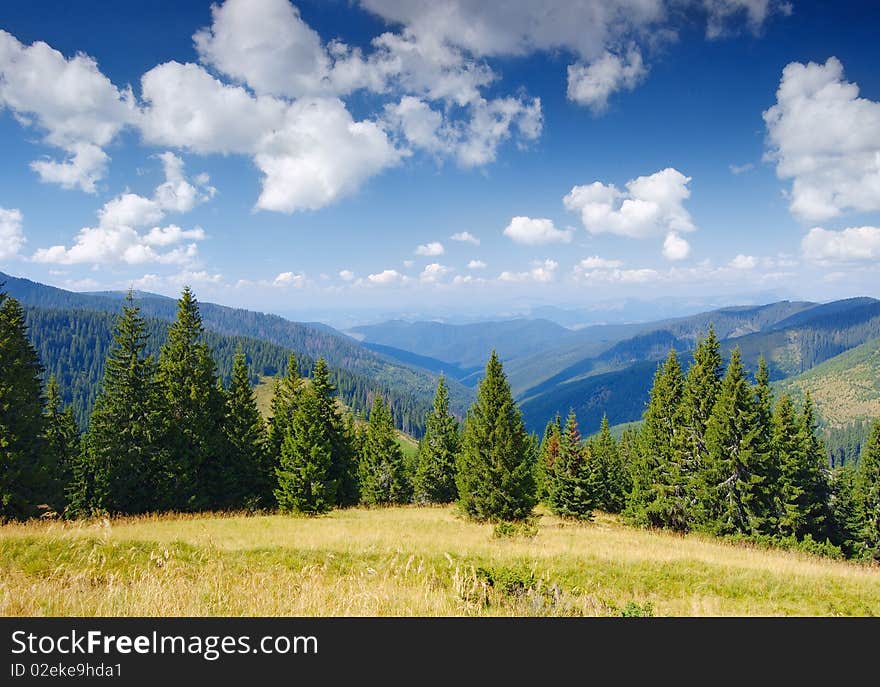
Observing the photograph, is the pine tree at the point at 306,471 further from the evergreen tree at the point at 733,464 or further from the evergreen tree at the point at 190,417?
the evergreen tree at the point at 733,464

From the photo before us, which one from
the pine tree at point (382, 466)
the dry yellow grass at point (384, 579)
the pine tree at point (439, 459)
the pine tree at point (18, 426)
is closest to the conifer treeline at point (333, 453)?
the pine tree at point (18, 426)

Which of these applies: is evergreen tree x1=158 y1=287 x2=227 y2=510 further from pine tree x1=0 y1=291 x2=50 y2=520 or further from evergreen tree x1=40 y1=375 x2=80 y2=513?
pine tree x1=0 y1=291 x2=50 y2=520

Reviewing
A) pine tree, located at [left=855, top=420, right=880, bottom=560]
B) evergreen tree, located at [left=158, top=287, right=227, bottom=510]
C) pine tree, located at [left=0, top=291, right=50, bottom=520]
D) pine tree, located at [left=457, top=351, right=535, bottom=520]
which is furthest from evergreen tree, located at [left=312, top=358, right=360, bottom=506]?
pine tree, located at [left=855, top=420, right=880, bottom=560]

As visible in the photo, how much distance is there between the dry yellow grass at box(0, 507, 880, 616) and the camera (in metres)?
5.90

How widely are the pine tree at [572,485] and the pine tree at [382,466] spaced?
1905 cm

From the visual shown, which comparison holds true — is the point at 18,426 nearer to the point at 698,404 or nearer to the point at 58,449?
the point at 58,449

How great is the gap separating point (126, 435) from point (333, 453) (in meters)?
14.3

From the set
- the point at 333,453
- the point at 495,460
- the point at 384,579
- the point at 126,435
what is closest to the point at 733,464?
the point at 495,460

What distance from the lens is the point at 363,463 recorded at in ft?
171

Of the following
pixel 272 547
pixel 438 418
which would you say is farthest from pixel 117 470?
pixel 438 418

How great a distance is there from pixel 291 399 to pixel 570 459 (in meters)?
25.0

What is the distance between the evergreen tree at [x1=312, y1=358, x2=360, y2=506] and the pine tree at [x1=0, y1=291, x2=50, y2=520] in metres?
16.8

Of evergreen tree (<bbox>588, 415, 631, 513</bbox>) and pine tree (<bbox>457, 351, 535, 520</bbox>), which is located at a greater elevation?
pine tree (<bbox>457, 351, 535, 520</bbox>)
